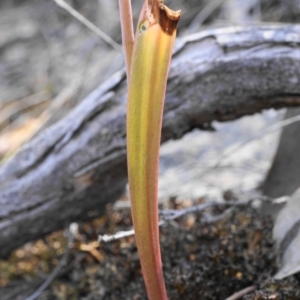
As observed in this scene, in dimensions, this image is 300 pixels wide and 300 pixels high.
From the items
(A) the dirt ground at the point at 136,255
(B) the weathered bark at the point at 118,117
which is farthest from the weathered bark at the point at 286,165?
(B) the weathered bark at the point at 118,117

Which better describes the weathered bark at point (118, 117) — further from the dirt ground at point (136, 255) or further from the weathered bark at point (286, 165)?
the weathered bark at point (286, 165)

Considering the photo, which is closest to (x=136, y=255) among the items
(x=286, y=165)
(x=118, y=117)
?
(x=118, y=117)

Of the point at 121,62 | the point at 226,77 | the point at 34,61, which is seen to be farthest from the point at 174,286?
the point at 34,61

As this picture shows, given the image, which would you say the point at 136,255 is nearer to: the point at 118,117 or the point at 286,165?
the point at 118,117

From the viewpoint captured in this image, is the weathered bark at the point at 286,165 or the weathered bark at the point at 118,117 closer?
the weathered bark at the point at 118,117

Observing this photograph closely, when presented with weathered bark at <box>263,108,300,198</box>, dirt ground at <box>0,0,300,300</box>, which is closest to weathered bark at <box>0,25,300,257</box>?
dirt ground at <box>0,0,300,300</box>
